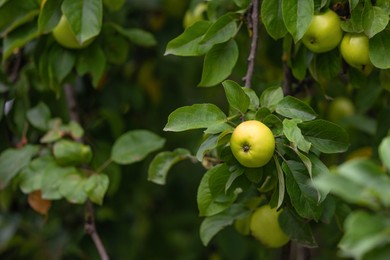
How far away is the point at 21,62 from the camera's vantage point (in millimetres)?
2074

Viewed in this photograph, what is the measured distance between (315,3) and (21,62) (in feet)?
3.21

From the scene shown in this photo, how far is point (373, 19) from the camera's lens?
4.31 feet

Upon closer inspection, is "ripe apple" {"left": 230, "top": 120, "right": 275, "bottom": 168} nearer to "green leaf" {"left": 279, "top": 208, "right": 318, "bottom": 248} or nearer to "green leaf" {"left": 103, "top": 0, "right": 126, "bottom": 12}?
"green leaf" {"left": 279, "top": 208, "right": 318, "bottom": 248}

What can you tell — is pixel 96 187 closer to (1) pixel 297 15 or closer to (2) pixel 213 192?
(2) pixel 213 192

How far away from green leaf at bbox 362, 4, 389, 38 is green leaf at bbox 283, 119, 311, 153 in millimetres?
219

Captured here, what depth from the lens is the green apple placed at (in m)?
1.37

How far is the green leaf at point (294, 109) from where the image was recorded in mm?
1344

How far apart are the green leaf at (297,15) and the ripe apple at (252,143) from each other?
19 centimetres

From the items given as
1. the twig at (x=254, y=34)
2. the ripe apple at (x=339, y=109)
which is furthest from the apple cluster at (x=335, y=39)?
the ripe apple at (x=339, y=109)

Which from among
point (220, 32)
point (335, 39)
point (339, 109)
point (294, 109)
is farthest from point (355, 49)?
point (339, 109)

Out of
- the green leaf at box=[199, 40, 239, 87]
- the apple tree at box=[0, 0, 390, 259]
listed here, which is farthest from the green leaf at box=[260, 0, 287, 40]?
the green leaf at box=[199, 40, 239, 87]

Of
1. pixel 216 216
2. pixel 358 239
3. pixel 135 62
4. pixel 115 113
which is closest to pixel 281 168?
pixel 216 216

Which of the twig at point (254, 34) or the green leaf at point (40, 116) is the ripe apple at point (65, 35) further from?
the twig at point (254, 34)

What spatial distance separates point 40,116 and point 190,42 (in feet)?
1.83
